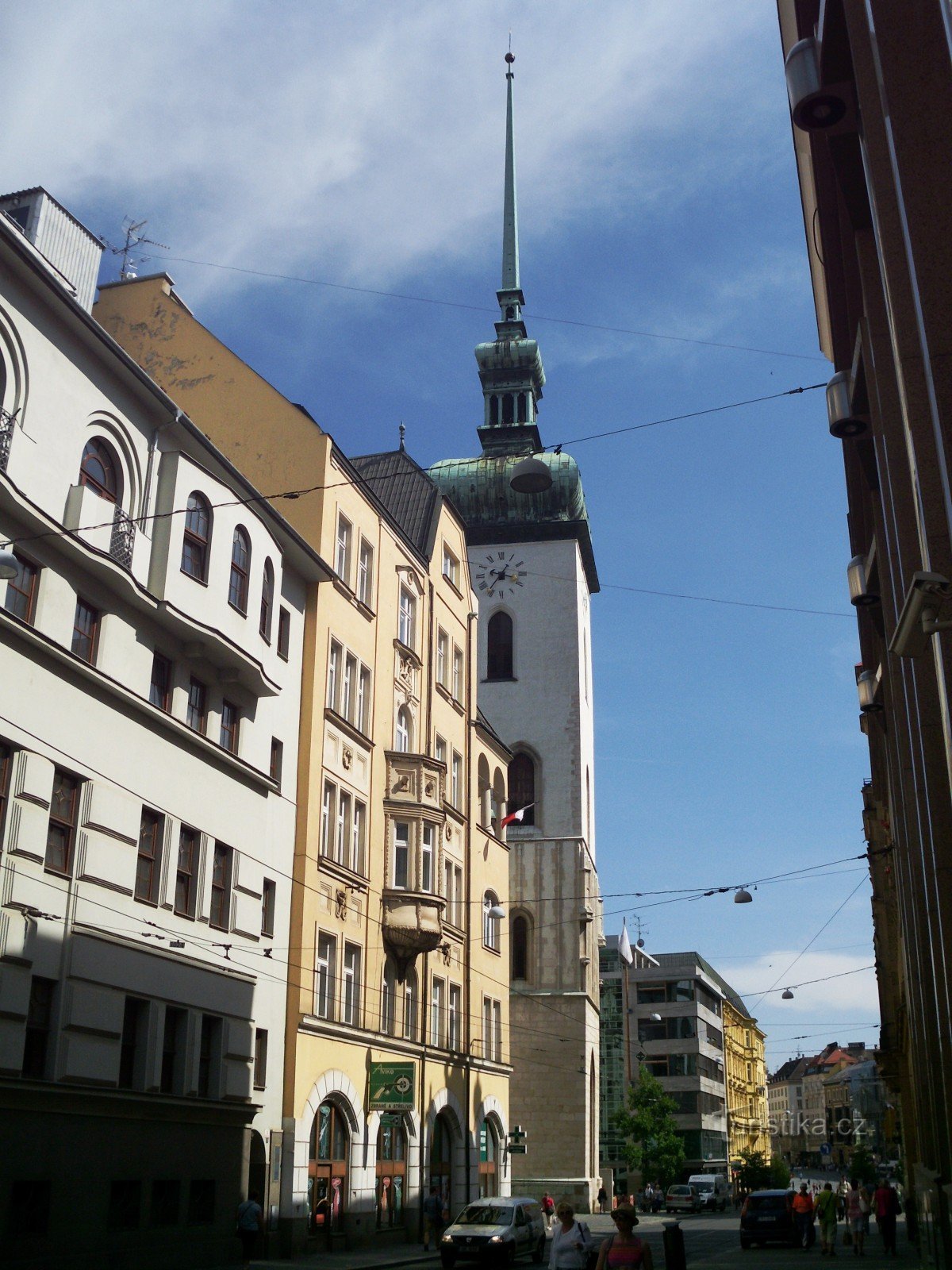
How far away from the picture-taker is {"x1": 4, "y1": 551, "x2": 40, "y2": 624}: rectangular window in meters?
21.6

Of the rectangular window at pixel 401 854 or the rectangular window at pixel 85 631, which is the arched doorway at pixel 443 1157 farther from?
the rectangular window at pixel 85 631

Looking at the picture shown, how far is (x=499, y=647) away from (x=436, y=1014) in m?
33.7

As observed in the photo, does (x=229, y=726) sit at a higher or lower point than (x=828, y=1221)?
higher

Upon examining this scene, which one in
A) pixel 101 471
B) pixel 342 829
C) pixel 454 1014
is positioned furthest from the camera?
pixel 454 1014

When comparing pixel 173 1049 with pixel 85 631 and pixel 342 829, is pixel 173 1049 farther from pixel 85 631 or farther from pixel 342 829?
pixel 342 829

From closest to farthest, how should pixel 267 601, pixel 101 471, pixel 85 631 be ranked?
pixel 85 631
pixel 101 471
pixel 267 601

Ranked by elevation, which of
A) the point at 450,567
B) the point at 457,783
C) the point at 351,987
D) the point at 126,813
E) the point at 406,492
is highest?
the point at 406,492

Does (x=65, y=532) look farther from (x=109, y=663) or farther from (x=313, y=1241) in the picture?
(x=313, y=1241)

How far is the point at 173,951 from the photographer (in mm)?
25250

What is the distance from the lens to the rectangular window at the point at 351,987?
33.5 m

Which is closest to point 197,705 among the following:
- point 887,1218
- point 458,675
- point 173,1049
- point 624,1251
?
point 173,1049

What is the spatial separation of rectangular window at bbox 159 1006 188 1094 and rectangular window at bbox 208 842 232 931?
2.40 metres

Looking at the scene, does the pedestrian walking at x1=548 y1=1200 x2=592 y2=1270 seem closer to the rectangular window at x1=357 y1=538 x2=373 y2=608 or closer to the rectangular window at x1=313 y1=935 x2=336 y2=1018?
the rectangular window at x1=313 y1=935 x2=336 y2=1018

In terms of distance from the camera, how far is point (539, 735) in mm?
69188
